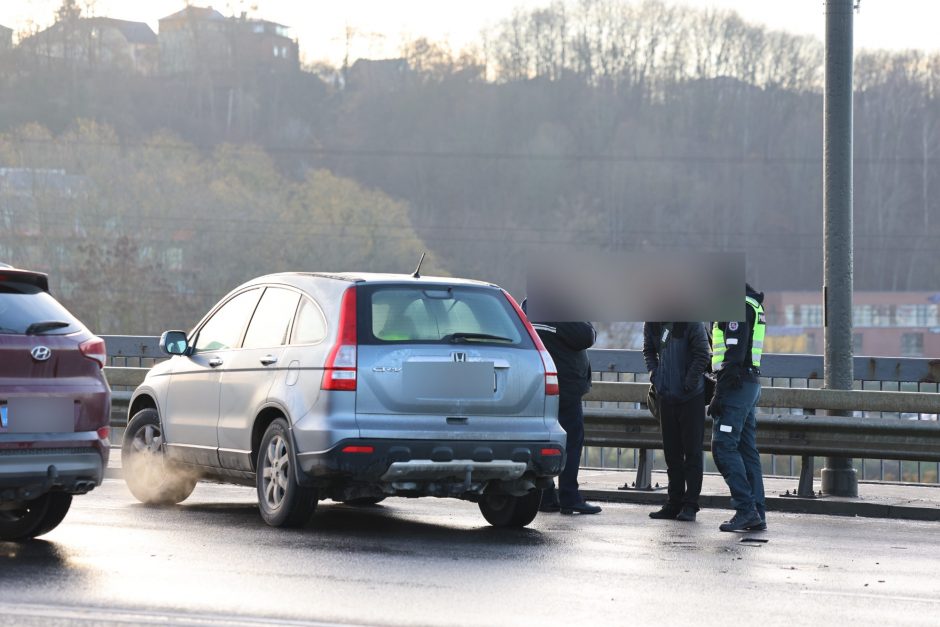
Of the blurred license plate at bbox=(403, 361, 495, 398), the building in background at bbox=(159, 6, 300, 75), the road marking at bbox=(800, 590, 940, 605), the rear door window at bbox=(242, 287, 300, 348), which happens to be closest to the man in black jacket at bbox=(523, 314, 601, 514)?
the blurred license plate at bbox=(403, 361, 495, 398)

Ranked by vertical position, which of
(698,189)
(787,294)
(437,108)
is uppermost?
(437,108)

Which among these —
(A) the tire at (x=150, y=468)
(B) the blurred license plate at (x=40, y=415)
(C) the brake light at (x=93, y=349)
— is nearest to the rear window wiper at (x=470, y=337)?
(C) the brake light at (x=93, y=349)

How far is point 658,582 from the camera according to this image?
736 cm

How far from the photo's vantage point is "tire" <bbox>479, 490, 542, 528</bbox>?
948 cm

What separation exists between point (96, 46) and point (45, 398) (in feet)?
437

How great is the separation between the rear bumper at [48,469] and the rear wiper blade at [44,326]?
0.58 meters

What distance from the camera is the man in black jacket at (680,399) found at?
10156mm

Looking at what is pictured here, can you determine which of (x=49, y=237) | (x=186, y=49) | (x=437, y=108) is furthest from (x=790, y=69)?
(x=49, y=237)

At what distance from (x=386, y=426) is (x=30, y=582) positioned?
2410mm

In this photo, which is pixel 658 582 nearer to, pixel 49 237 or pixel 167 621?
pixel 167 621

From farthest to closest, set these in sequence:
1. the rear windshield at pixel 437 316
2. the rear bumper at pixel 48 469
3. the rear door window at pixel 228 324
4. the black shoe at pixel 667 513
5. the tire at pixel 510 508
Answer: the black shoe at pixel 667 513
the rear door window at pixel 228 324
the tire at pixel 510 508
the rear windshield at pixel 437 316
the rear bumper at pixel 48 469

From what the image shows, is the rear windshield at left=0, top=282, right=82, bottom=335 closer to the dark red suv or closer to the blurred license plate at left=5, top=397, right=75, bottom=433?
the dark red suv

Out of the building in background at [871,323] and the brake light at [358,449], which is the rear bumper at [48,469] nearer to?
the brake light at [358,449]

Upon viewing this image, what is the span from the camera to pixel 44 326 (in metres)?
7.75
